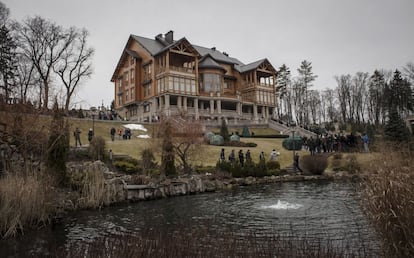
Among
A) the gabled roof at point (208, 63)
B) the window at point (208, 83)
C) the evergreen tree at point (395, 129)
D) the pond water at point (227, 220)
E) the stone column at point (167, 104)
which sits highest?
the gabled roof at point (208, 63)

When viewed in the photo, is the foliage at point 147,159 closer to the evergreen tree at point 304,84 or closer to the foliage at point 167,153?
the foliage at point 167,153

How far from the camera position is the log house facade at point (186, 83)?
159 feet

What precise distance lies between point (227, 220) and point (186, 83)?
131 feet

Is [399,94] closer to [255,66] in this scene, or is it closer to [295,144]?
[255,66]

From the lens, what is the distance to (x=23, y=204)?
9969mm

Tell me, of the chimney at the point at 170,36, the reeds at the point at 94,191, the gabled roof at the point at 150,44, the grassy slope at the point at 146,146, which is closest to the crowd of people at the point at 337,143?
the grassy slope at the point at 146,146

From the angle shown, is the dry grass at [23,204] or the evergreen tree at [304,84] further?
the evergreen tree at [304,84]

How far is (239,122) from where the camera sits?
51.1 metres

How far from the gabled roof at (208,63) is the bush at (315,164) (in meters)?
30.1

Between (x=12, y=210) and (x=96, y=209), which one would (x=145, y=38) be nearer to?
(x=96, y=209)

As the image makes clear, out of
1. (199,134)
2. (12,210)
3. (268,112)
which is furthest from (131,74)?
(12,210)

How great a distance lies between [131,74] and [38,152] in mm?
37125

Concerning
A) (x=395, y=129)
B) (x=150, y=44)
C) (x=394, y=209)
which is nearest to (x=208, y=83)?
(x=150, y=44)

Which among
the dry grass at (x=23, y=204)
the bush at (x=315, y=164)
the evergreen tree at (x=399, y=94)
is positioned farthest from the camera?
the evergreen tree at (x=399, y=94)
